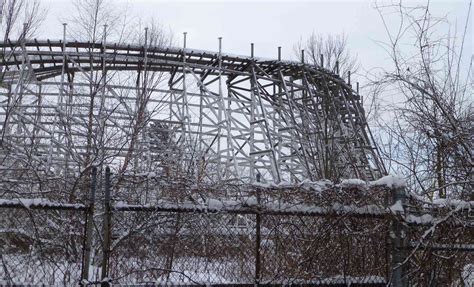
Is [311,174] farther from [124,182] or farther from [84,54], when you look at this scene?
[124,182]

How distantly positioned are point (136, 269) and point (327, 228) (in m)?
1.52

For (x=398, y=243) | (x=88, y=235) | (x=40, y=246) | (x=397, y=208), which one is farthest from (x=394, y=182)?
(x=40, y=246)

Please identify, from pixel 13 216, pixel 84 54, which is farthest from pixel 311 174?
pixel 13 216

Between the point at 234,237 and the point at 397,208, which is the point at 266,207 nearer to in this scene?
the point at 234,237

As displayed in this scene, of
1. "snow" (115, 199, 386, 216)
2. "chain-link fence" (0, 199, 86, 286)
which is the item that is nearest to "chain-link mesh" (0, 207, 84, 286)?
"chain-link fence" (0, 199, 86, 286)

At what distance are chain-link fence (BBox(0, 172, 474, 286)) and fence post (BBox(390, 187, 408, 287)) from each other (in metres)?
0.01

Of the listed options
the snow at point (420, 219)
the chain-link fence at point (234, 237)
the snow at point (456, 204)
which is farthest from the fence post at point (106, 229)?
the snow at point (456, 204)

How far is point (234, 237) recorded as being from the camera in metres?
4.21

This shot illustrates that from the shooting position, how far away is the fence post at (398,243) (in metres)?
3.57

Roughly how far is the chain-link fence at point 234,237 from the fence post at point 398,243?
0.03 feet

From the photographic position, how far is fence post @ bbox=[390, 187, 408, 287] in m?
3.57

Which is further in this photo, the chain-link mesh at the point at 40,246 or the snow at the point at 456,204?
the chain-link mesh at the point at 40,246

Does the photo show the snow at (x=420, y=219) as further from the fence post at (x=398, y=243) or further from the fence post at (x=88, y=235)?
the fence post at (x=88, y=235)

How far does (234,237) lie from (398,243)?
1286 mm
